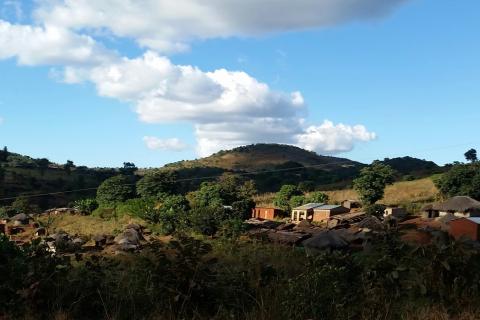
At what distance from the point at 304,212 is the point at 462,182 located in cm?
1432

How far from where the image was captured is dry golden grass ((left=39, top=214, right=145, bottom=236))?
45.0 meters

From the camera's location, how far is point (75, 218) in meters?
52.3

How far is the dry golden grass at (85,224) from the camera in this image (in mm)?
45031

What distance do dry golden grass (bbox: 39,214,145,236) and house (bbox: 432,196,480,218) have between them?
83.3 ft

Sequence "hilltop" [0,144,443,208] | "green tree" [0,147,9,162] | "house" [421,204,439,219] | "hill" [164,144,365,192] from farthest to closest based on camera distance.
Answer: "green tree" [0,147,9,162]
"hill" [164,144,365,192]
"hilltop" [0,144,443,208]
"house" [421,204,439,219]

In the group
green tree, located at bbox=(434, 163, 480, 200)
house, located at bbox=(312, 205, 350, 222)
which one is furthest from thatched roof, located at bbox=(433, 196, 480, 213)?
house, located at bbox=(312, 205, 350, 222)

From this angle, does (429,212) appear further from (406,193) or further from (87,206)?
(87,206)

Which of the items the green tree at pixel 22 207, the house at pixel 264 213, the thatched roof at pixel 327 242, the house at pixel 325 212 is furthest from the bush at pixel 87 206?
the thatched roof at pixel 327 242

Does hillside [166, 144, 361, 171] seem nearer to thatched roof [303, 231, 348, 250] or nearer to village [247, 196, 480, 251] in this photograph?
village [247, 196, 480, 251]

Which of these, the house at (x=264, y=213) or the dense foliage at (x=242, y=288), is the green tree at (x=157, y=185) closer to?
the house at (x=264, y=213)

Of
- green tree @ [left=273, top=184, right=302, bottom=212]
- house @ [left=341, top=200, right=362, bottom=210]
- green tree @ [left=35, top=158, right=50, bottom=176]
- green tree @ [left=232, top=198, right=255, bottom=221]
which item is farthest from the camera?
green tree @ [left=35, top=158, right=50, bottom=176]

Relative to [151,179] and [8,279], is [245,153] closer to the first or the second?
[151,179]

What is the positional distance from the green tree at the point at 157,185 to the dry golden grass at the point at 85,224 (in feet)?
23.5

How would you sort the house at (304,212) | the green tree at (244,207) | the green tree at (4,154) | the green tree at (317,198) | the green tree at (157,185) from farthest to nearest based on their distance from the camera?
the green tree at (4,154), the green tree at (157,185), the green tree at (317,198), the green tree at (244,207), the house at (304,212)
